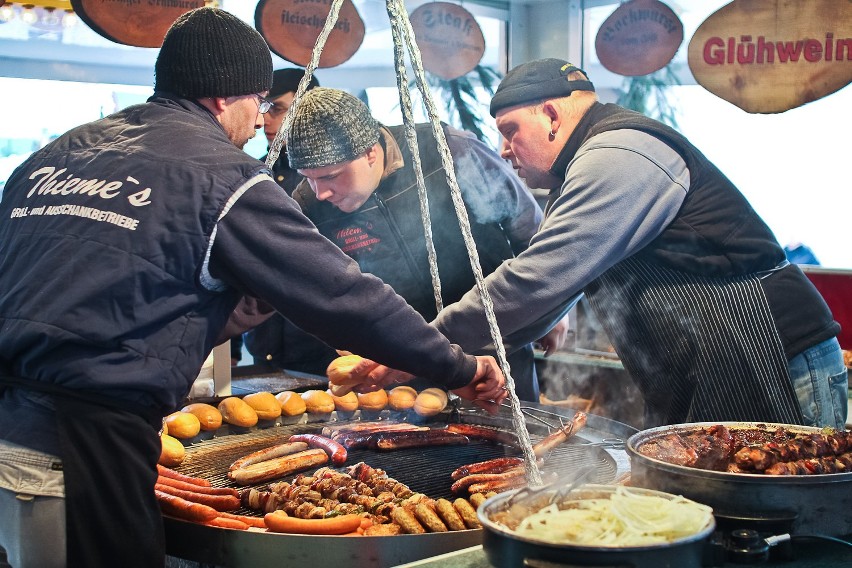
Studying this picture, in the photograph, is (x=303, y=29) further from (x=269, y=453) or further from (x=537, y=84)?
(x=269, y=453)

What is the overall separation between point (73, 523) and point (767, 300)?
2.22 metres

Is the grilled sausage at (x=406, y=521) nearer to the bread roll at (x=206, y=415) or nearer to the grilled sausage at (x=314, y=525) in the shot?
the grilled sausage at (x=314, y=525)

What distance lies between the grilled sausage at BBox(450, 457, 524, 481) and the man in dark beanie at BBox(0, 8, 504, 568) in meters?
0.71

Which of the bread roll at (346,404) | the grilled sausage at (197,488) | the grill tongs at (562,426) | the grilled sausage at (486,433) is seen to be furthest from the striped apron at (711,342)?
the grilled sausage at (197,488)

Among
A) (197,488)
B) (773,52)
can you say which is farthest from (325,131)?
(773,52)

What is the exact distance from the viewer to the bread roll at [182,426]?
3.22 m

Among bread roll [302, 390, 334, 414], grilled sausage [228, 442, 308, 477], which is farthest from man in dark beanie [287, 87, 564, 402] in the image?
grilled sausage [228, 442, 308, 477]

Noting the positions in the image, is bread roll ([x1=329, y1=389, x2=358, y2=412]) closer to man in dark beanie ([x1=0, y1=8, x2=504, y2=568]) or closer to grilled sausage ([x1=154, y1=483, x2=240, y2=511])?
grilled sausage ([x1=154, y1=483, x2=240, y2=511])

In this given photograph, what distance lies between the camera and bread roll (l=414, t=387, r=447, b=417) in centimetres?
355

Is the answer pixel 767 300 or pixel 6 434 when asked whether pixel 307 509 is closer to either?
pixel 6 434

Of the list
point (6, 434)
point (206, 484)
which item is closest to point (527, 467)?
point (206, 484)

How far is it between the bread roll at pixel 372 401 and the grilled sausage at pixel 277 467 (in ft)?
2.25

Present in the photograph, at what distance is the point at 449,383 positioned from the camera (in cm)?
249

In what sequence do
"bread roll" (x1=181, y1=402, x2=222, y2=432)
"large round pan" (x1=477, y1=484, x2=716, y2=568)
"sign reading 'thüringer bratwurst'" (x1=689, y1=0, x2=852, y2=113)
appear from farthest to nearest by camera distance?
1. "sign reading 'thüringer bratwurst'" (x1=689, y1=0, x2=852, y2=113)
2. "bread roll" (x1=181, y1=402, x2=222, y2=432)
3. "large round pan" (x1=477, y1=484, x2=716, y2=568)
